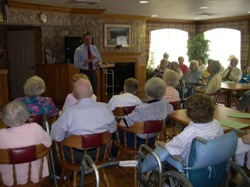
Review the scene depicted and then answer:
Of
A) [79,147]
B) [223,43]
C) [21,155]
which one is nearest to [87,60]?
[79,147]

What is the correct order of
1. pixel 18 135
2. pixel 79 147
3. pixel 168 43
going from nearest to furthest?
pixel 18 135 < pixel 79 147 < pixel 168 43

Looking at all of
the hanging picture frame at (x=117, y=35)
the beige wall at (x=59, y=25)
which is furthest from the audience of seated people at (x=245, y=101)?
the hanging picture frame at (x=117, y=35)

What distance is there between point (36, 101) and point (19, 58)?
220 inches

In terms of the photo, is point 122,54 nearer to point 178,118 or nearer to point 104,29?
point 104,29

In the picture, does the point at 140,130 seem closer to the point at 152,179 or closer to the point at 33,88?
the point at 152,179

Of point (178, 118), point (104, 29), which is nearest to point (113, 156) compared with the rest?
point (178, 118)

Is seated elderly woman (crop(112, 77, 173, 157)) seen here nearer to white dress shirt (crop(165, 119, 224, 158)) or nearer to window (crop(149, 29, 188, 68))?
white dress shirt (crop(165, 119, 224, 158))

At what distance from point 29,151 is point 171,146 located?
1.01 m

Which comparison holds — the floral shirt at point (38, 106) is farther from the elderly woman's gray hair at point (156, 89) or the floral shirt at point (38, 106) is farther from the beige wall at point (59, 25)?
the beige wall at point (59, 25)

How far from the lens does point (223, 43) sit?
34.5 ft

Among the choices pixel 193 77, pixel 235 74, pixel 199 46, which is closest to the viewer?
pixel 193 77

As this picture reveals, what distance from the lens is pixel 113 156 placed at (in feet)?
11.1

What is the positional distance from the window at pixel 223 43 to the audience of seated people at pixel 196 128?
8421 mm

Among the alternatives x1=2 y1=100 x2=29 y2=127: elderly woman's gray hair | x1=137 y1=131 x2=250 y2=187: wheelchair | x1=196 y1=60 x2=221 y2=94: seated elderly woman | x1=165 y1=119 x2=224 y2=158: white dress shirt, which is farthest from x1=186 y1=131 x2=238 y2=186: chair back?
x1=196 y1=60 x2=221 y2=94: seated elderly woman
